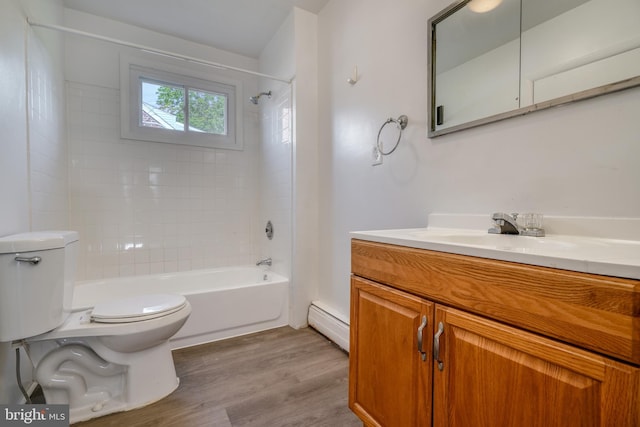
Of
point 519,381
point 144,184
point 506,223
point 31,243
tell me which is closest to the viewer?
point 519,381

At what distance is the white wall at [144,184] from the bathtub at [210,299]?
145mm

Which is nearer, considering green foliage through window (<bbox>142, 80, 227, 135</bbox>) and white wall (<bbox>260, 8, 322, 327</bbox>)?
white wall (<bbox>260, 8, 322, 327</bbox>)

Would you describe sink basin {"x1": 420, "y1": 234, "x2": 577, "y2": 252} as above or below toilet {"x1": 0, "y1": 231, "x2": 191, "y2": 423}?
above

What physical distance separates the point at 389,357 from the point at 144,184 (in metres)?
2.46

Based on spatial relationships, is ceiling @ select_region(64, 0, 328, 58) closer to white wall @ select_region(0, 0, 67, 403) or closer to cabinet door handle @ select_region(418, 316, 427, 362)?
white wall @ select_region(0, 0, 67, 403)

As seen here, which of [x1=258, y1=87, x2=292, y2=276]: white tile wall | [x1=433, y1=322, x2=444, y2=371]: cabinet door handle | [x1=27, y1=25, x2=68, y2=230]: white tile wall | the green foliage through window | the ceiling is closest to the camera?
[x1=433, y1=322, x2=444, y2=371]: cabinet door handle

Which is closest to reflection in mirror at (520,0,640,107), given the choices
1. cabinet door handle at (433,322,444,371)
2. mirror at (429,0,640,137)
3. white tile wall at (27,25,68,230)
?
mirror at (429,0,640,137)

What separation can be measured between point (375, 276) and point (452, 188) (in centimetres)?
57

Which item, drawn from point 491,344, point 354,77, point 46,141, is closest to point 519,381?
point 491,344

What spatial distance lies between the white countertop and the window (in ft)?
7.18

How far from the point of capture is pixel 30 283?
113 centimetres

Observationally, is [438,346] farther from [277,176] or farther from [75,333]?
[277,176]

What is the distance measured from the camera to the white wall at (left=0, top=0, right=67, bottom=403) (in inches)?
49.2

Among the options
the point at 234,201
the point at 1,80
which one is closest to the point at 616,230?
the point at 1,80
